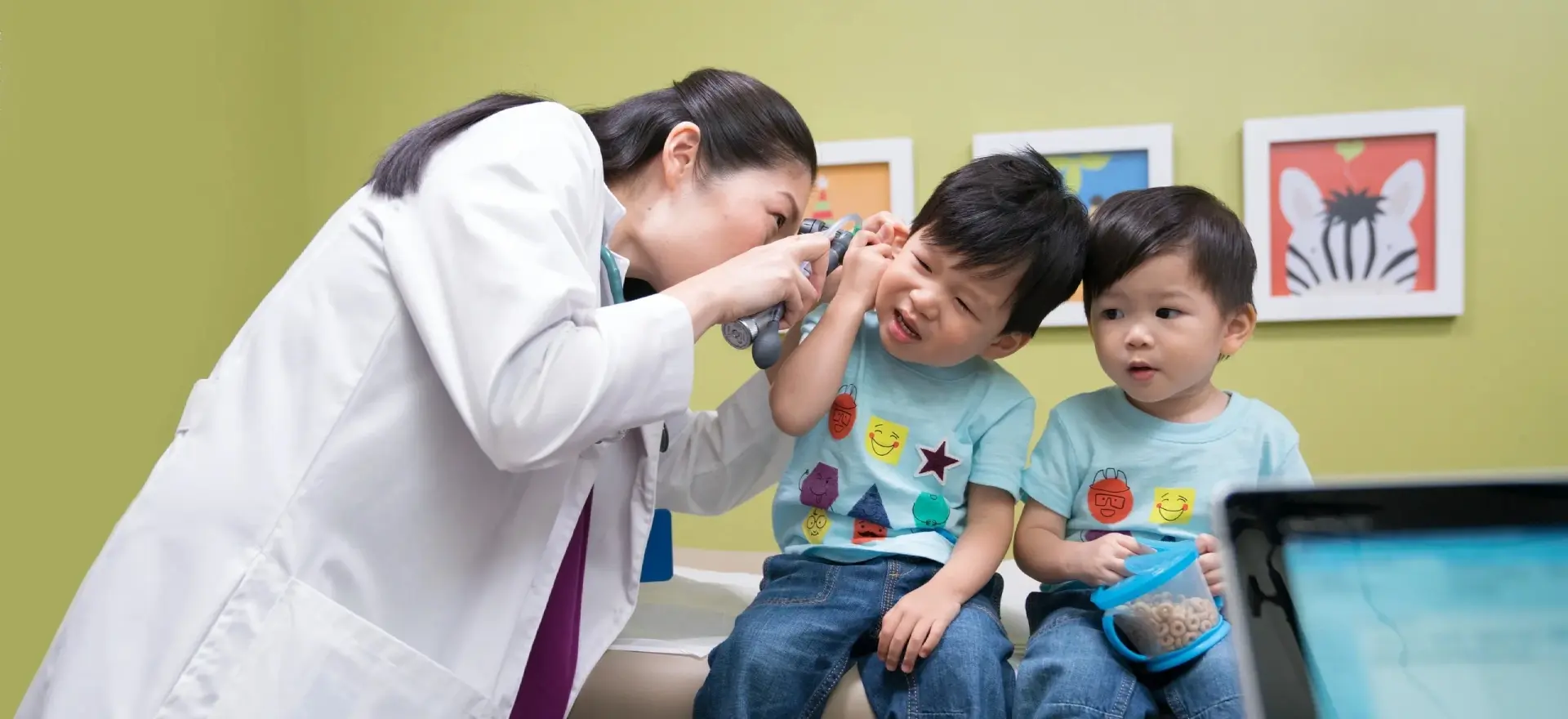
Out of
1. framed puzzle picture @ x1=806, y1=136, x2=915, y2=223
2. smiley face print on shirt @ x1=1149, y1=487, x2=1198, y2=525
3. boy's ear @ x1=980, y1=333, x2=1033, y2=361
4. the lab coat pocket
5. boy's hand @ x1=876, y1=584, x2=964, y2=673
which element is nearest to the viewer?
the lab coat pocket

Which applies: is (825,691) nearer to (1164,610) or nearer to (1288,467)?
(1164,610)

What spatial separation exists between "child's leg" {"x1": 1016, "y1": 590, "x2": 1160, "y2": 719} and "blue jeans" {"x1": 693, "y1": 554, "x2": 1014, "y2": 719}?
0.12 ft

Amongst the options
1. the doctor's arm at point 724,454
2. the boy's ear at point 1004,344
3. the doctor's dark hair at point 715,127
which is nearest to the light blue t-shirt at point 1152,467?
the boy's ear at point 1004,344

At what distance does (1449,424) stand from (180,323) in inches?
92.7

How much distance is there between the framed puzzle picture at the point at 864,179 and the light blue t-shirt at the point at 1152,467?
825 mm

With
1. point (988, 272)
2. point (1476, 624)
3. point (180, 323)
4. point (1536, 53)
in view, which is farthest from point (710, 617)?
point (1536, 53)

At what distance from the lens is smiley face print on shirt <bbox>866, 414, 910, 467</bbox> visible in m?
1.26

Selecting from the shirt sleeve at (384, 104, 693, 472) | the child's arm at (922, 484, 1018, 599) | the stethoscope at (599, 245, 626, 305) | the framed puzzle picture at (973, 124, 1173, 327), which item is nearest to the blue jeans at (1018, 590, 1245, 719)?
the child's arm at (922, 484, 1018, 599)

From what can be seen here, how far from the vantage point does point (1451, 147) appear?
1.84 m

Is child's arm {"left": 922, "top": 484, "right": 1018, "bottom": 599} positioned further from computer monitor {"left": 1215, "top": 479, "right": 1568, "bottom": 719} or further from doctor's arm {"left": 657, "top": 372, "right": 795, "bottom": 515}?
computer monitor {"left": 1215, "top": 479, "right": 1568, "bottom": 719}

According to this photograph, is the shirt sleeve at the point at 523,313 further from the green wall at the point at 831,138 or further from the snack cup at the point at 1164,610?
the green wall at the point at 831,138

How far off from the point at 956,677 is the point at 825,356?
386 millimetres

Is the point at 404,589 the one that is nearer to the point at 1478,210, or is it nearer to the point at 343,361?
the point at 343,361

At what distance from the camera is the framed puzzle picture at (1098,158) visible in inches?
75.8
